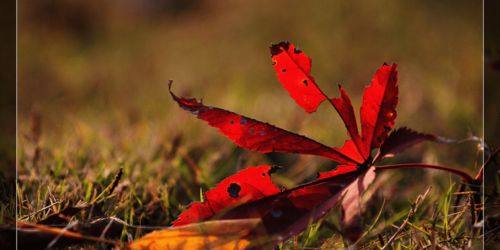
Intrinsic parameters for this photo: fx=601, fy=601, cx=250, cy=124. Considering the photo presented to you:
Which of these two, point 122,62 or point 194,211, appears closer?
point 194,211

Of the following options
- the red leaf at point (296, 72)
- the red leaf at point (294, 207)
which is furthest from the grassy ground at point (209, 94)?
the red leaf at point (296, 72)

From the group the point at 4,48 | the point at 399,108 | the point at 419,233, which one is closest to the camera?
the point at 419,233

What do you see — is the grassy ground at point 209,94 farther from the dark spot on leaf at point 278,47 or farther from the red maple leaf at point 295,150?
the dark spot on leaf at point 278,47

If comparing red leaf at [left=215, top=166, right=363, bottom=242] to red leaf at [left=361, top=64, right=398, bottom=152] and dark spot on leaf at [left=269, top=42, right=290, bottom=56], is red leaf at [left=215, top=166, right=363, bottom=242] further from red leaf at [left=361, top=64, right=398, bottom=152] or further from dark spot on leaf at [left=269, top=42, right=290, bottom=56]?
dark spot on leaf at [left=269, top=42, right=290, bottom=56]

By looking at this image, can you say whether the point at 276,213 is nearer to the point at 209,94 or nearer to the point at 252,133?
the point at 252,133

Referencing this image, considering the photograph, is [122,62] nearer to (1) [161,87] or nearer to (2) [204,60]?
(2) [204,60]

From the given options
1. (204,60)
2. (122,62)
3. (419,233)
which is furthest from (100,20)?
(419,233)

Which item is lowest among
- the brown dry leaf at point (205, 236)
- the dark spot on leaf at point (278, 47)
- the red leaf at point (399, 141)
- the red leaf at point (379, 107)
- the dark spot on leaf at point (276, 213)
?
the brown dry leaf at point (205, 236)

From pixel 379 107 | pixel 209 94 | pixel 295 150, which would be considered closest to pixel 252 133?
pixel 295 150
